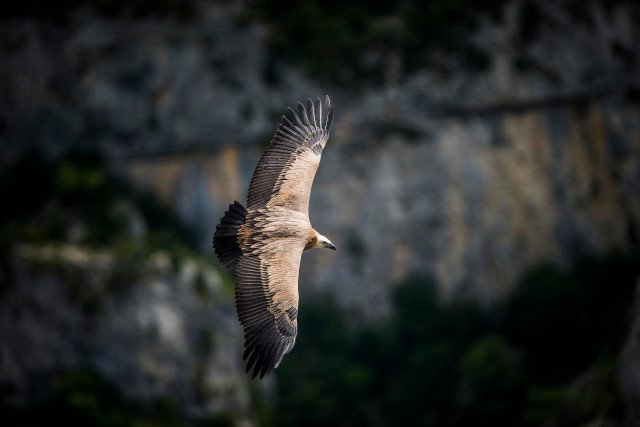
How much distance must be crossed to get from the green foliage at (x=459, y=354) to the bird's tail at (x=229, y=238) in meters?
20.8

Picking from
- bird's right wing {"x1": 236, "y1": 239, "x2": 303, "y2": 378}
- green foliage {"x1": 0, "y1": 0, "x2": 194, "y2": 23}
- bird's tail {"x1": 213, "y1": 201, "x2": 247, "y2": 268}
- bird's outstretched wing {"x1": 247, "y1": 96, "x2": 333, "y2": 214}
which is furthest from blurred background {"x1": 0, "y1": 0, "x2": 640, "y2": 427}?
bird's right wing {"x1": 236, "y1": 239, "x2": 303, "y2": 378}

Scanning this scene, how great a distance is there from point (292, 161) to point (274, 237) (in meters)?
1.35

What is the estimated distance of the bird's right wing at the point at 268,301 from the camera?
17578mm

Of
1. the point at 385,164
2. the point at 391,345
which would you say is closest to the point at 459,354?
the point at 391,345

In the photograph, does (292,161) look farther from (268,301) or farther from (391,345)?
(391,345)

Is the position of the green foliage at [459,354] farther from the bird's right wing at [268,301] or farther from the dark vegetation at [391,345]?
the bird's right wing at [268,301]

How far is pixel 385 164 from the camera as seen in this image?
44750mm

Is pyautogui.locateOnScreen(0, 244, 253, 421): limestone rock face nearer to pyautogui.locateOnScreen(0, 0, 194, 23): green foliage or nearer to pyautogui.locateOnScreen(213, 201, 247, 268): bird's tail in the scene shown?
pyautogui.locateOnScreen(0, 0, 194, 23): green foliage

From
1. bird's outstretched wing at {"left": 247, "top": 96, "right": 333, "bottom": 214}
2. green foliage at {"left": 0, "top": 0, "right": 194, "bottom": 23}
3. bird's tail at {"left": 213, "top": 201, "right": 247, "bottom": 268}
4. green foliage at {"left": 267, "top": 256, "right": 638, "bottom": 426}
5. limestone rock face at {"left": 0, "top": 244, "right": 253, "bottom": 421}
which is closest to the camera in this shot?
bird's tail at {"left": 213, "top": 201, "right": 247, "bottom": 268}

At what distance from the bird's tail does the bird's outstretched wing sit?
32cm

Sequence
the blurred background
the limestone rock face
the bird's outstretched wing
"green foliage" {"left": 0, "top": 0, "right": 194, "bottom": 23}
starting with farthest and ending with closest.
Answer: "green foliage" {"left": 0, "top": 0, "right": 194, "bottom": 23} < the blurred background < the limestone rock face < the bird's outstretched wing

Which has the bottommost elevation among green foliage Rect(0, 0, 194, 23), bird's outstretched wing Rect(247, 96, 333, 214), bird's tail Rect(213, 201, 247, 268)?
bird's tail Rect(213, 201, 247, 268)

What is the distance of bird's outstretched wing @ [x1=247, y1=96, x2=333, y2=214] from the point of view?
19016 millimetres

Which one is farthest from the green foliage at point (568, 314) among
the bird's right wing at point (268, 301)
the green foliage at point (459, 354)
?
the bird's right wing at point (268, 301)
